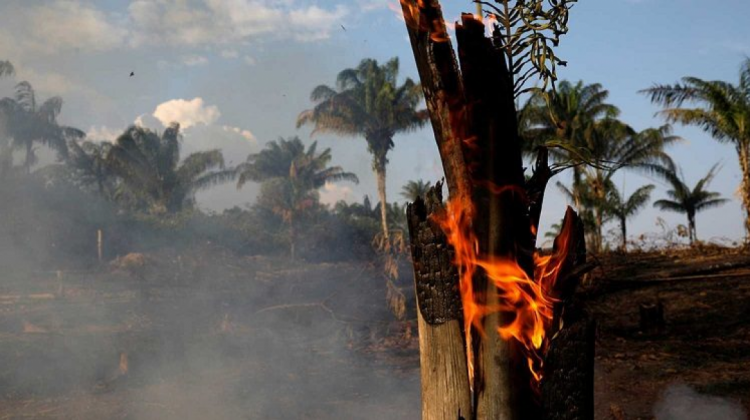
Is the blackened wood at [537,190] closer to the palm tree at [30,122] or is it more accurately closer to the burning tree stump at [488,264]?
the burning tree stump at [488,264]

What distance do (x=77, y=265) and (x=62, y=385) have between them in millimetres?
18374

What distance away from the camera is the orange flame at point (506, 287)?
307cm

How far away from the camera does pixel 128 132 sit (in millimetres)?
37938

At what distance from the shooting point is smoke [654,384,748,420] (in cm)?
809

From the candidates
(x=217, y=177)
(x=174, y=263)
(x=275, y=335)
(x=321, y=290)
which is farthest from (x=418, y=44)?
(x=217, y=177)

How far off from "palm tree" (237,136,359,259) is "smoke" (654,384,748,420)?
31113 mm

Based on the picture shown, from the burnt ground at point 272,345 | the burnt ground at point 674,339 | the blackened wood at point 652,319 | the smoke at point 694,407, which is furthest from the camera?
the blackened wood at point 652,319

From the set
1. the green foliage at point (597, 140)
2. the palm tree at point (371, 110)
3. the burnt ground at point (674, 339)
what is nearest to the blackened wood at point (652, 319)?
the burnt ground at point (674, 339)

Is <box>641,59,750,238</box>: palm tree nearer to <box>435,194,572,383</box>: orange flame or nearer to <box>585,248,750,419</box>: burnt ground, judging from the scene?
<box>585,248,750,419</box>: burnt ground

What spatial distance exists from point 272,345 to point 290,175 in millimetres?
28619

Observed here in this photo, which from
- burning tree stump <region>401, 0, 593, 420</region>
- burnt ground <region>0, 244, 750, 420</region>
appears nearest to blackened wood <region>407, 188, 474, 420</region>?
burning tree stump <region>401, 0, 593, 420</region>

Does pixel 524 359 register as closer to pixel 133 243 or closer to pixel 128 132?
pixel 133 243

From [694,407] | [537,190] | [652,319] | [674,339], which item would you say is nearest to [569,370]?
[537,190]

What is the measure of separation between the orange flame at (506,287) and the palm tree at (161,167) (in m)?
37.8
